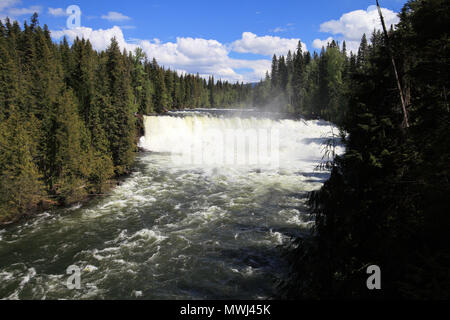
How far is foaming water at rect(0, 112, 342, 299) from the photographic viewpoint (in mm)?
11555

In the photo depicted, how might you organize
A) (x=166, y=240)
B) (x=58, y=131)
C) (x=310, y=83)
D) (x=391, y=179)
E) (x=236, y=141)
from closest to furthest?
(x=391, y=179)
(x=166, y=240)
(x=58, y=131)
(x=236, y=141)
(x=310, y=83)

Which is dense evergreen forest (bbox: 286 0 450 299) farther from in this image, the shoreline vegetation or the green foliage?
the green foliage

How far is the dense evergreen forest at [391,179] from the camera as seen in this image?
5801mm

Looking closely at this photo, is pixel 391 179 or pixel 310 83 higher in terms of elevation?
pixel 310 83

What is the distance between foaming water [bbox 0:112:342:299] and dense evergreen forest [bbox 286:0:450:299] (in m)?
1.65

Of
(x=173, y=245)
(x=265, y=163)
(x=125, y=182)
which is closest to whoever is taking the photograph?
(x=173, y=245)

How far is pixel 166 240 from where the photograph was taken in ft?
51.0

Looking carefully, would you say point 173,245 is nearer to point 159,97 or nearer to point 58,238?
point 58,238

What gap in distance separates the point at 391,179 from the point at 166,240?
39.7ft

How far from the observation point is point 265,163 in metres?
35.9

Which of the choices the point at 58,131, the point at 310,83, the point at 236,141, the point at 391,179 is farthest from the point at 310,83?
the point at 391,179

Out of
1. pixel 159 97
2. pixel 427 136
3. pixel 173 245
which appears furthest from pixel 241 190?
pixel 159 97

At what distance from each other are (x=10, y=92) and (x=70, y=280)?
20306 millimetres

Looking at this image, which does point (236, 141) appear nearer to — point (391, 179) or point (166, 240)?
point (166, 240)
